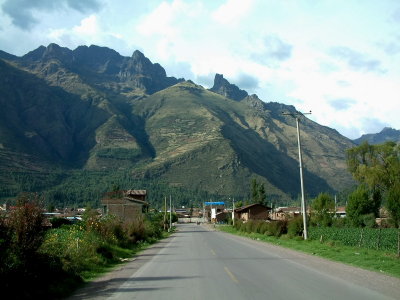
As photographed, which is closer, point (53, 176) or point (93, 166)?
point (53, 176)

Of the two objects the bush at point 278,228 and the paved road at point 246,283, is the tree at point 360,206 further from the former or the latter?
the paved road at point 246,283

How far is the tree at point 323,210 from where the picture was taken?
59378 mm

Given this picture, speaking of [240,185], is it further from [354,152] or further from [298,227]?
[298,227]

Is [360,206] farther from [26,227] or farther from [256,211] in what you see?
[26,227]

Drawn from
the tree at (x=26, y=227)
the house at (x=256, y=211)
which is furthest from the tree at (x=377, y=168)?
the tree at (x=26, y=227)

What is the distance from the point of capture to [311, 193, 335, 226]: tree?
59378 millimetres

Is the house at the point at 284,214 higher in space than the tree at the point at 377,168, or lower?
lower

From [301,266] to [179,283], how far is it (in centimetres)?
613

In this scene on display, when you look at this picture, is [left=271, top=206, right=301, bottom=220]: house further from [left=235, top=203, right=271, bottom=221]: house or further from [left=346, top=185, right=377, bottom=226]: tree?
[left=346, top=185, right=377, bottom=226]: tree

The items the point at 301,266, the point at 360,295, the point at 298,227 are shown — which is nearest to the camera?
the point at 360,295

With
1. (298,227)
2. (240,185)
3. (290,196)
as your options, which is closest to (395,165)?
(298,227)

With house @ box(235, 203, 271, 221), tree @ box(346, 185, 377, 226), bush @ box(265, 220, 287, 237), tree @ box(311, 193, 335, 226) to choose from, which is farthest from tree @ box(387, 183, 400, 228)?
house @ box(235, 203, 271, 221)

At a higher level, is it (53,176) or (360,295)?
(53,176)

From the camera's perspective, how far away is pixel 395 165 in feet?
188
